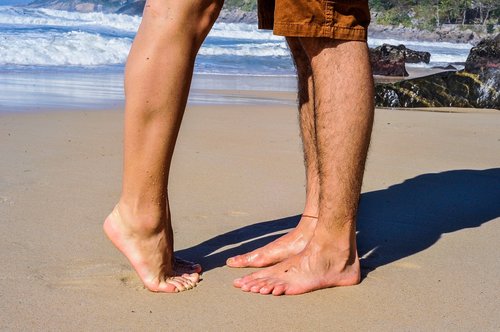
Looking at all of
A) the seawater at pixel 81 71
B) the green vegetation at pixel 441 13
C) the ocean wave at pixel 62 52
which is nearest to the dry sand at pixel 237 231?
the seawater at pixel 81 71

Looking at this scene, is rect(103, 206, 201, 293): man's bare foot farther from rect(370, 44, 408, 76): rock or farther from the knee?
rect(370, 44, 408, 76): rock

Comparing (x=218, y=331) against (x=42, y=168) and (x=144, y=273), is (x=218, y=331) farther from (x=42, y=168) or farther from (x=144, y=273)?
(x=42, y=168)

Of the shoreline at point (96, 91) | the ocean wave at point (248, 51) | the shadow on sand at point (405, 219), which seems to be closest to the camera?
the shadow on sand at point (405, 219)

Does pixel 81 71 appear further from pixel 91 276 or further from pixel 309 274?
pixel 309 274

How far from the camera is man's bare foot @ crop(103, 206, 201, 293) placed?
A: 1888 millimetres

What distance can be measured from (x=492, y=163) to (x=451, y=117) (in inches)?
91.1

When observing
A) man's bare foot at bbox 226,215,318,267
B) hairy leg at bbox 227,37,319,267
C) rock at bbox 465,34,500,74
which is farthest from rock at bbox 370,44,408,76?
man's bare foot at bbox 226,215,318,267

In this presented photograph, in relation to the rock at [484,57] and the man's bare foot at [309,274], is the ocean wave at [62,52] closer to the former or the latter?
the rock at [484,57]

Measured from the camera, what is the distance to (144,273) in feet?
6.22

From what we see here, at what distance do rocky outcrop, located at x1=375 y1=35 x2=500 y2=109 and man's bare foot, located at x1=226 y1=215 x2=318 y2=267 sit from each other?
5198 millimetres

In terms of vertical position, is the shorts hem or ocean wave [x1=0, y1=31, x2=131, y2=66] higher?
the shorts hem

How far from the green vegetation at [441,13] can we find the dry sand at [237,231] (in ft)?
168

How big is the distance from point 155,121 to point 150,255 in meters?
0.33

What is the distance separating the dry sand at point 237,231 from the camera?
171 cm
